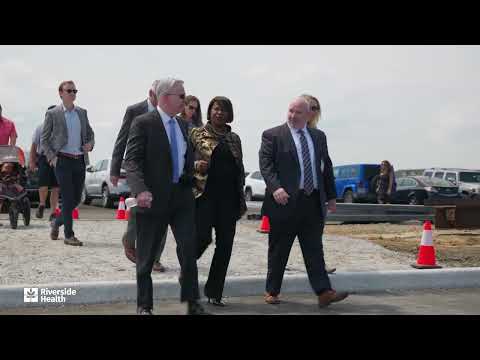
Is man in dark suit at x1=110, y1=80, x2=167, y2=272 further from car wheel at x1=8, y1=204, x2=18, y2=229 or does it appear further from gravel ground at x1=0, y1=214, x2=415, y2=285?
car wheel at x1=8, y1=204, x2=18, y2=229

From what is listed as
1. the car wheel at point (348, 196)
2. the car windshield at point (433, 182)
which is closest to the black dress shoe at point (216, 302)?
the car wheel at point (348, 196)

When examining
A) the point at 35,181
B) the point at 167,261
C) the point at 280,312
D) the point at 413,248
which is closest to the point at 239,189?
the point at 280,312

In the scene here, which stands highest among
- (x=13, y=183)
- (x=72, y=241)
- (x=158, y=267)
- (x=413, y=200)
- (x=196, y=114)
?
(x=196, y=114)

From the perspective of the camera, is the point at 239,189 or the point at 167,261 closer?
the point at 239,189

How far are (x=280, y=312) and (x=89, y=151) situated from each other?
3.87 metres

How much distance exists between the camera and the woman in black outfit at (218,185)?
6719 millimetres

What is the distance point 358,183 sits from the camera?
92.1ft

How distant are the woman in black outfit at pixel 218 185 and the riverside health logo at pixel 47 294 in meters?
1.23

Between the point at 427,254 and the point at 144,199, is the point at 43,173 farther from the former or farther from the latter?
the point at 144,199

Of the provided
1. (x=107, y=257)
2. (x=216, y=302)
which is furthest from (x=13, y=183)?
(x=216, y=302)

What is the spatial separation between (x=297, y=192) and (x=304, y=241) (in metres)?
0.47

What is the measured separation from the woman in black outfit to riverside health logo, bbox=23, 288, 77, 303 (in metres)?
1.23
